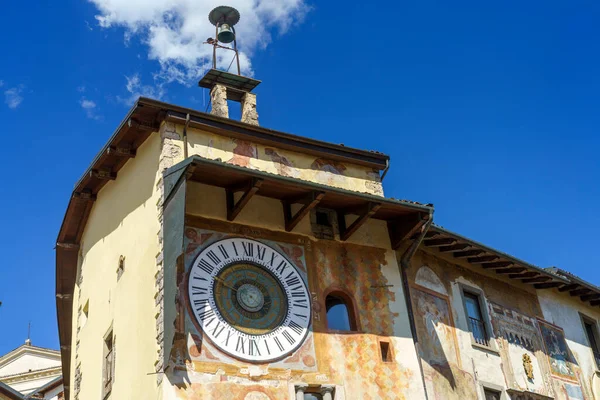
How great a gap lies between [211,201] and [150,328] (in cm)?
234

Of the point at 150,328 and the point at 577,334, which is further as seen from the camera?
the point at 577,334

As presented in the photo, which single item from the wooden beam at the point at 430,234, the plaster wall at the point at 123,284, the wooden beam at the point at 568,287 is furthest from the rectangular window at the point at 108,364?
the wooden beam at the point at 568,287

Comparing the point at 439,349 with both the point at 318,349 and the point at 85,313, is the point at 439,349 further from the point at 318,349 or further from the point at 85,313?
the point at 85,313

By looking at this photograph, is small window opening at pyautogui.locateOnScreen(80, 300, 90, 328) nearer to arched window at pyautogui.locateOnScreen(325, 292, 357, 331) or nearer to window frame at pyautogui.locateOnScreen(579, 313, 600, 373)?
arched window at pyautogui.locateOnScreen(325, 292, 357, 331)

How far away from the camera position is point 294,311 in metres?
14.9

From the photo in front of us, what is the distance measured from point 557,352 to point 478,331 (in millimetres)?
2885

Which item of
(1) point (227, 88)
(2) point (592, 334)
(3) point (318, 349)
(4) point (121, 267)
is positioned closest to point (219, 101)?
(1) point (227, 88)

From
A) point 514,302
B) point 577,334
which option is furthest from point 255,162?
point 577,334

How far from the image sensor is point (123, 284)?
16.0m

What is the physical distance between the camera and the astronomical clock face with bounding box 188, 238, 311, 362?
1410 centimetres

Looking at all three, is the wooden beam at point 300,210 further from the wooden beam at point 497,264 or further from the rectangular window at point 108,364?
the wooden beam at point 497,264

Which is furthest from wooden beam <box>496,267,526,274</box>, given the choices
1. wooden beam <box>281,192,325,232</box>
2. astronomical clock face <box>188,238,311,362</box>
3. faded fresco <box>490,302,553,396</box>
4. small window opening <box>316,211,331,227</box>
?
astronomical clock face <box>188,238,311,362</box>

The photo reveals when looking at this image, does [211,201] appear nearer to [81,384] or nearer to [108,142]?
[108,142]

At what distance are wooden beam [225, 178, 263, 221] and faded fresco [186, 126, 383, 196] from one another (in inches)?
26.0
